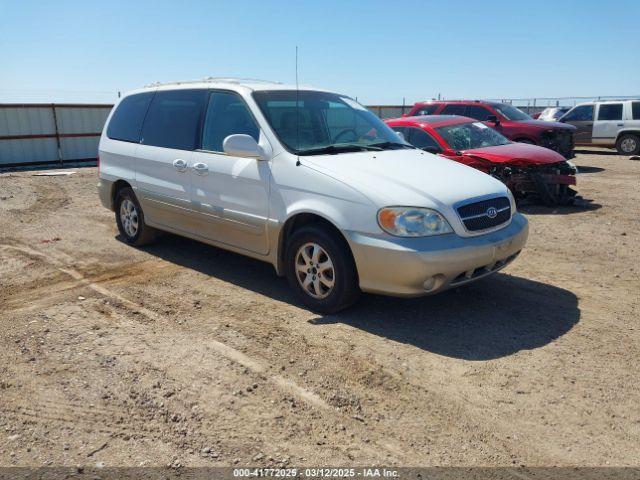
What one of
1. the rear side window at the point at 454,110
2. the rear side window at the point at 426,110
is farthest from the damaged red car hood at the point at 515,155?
the rear side window at the point at 426,110

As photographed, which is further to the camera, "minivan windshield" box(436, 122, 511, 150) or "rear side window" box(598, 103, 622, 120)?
"rear side window" box(598, 103, 622, 120)

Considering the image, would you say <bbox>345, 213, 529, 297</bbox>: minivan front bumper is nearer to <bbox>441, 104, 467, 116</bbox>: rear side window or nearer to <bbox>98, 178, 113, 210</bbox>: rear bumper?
<bbox>98, 178, 113, 210</bbox>: rear bumper

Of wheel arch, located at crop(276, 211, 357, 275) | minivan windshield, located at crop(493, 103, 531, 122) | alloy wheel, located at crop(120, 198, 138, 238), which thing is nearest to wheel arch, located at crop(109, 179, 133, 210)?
alloy wheel, located at crop(120, 198, 138, 238)

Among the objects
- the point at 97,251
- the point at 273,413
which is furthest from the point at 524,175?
the point at 273,413

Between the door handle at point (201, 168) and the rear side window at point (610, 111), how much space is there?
15962 mm

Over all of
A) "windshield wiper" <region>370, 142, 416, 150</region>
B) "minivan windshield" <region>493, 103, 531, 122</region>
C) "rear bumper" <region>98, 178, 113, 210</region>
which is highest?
"minivan windshield" <region>493, 103, 531, 122</region>

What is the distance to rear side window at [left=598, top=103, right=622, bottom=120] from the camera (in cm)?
1730

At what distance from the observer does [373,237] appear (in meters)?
4.17

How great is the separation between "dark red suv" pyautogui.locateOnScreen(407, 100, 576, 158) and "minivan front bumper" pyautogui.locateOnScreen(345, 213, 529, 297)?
30.0 feet

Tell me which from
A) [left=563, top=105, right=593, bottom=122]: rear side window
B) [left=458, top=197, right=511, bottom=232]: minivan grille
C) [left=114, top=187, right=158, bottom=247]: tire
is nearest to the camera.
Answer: [left=458, top=197, right=511, bottom=232]: minivan grille

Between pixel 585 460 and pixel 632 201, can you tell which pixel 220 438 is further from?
pixel 632 201

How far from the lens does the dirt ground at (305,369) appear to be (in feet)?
9.61

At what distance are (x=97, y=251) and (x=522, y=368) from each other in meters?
5.12

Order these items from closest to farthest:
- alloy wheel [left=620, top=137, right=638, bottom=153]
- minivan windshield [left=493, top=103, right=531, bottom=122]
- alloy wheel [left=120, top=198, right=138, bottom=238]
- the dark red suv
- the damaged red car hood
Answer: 1. alloy wheel [left=120, top=198, right=138, bottom=238]
2. the damaged red car hood
3. the dark red suv
4. minivan windshield [left=493, top=103, right=531, bottom=122]
5. alloy wheel [left=620, top=137, right=638, bottom=153]
